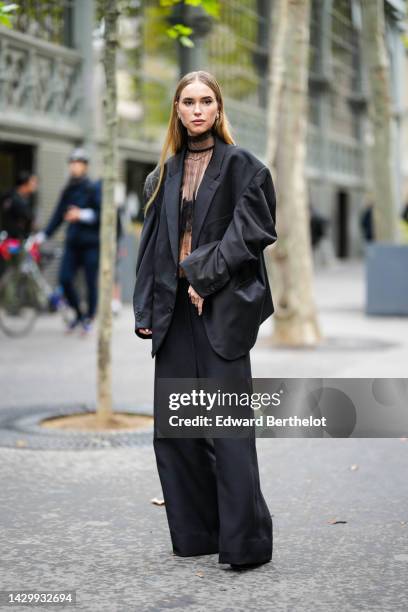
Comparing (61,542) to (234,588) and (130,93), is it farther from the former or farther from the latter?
(130,93)

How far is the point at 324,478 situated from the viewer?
5.82 metres

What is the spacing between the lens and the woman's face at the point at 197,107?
406cm

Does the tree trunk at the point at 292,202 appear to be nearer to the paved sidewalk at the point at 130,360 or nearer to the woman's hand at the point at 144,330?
the paved sidewalk at the point at 130,360

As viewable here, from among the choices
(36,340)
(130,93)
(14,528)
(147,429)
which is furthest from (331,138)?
(14,528)

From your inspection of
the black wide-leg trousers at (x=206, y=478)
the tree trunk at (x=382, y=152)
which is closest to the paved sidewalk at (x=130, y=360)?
the tree trunk at (x=382, y=152)

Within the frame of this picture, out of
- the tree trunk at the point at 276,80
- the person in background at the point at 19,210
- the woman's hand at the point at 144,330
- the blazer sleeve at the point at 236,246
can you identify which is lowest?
the woman's hand at the point at 144,330

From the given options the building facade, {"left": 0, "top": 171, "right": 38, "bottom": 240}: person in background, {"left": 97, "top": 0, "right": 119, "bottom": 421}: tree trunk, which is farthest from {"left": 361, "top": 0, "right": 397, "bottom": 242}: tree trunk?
{"left": 97, "top": 0, "right": 119, "bottom": 421}: tree trunk

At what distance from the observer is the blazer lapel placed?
4.10 m

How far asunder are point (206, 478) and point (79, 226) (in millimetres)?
8489

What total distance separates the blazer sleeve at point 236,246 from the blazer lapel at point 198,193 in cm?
10

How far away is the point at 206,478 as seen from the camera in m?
4.24

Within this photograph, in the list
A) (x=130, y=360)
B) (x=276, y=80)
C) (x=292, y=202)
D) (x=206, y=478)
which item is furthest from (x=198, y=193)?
(x=276, y=80)

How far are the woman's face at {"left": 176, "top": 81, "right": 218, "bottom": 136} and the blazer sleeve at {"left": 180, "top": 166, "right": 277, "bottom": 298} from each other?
0.27 m

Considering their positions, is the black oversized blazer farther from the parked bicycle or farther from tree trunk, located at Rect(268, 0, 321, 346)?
the parked bicycle
